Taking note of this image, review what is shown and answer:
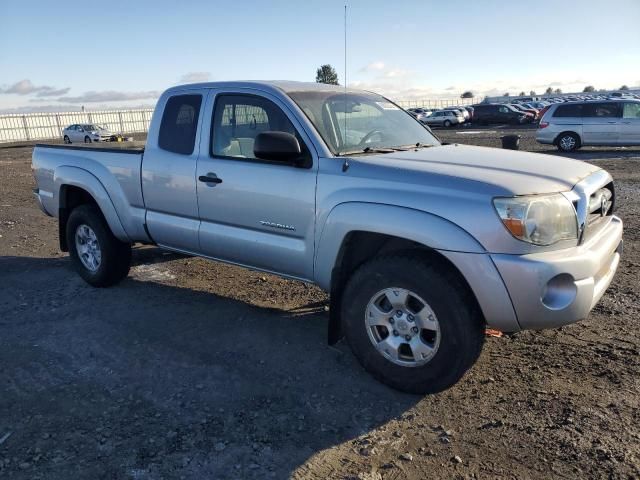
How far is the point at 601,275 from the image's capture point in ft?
11.2

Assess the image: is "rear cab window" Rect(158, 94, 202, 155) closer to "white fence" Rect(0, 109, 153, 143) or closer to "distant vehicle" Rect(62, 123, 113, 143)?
"distant vehicle" Rect(62, 123, 113, 143)

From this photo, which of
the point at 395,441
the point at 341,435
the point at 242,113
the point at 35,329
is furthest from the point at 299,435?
the point at 35,329

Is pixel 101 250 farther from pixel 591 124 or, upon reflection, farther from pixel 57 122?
pixel 57 122

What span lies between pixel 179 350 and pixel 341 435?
1.66 metres

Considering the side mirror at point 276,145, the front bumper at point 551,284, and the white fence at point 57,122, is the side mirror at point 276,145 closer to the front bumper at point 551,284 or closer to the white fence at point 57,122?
the front bumper at point 551,284

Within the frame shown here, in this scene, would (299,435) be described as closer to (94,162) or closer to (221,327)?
(221,327)

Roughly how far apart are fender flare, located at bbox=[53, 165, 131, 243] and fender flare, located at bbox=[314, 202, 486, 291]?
2.42 meters

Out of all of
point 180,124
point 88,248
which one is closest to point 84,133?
point 88,248

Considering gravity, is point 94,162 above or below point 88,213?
above

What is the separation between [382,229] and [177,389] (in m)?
1.70

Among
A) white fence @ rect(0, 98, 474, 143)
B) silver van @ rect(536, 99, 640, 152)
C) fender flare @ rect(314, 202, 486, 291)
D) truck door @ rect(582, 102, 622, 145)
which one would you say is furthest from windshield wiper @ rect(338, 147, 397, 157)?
white fence @ rect(0, 98, 474, 143)

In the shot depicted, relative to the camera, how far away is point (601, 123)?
18484 millimetres

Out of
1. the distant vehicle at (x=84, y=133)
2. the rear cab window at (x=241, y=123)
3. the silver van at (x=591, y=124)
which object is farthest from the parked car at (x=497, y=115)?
the rear cab window at (x=241, y=123)

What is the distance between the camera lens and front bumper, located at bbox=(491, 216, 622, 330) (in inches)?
118
